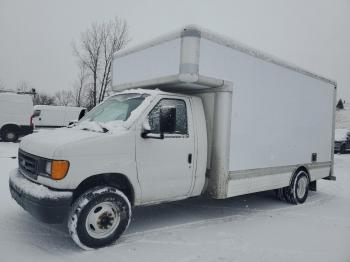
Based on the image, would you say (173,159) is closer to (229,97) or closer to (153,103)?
(153,103)

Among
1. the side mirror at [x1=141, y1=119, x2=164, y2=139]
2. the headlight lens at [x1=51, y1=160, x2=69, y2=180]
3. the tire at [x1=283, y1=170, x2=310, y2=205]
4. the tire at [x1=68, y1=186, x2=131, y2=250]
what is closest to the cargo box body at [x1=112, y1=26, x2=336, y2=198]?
the tire at [x1=283, y1=170, x2=310, y2=205]

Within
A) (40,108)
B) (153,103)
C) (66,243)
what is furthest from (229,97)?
(40,108)

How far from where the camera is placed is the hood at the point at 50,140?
14.2ft

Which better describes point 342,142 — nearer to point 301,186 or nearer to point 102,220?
point 301,186

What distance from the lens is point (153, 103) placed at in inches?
203

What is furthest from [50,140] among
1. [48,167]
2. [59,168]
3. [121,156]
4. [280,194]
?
[280,194]

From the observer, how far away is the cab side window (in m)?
5.14

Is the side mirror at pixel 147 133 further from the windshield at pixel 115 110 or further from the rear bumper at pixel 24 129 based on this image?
the rear bumper at pixel 24 129

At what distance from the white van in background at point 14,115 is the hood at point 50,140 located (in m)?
14.2

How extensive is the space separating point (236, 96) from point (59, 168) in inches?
129

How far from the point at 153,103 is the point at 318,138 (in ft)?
16.4

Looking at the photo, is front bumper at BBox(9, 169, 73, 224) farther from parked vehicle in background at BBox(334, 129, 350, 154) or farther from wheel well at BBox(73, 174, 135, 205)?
parked vehicle in background at BBox(334, 129, 350, 154)

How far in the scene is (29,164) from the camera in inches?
187

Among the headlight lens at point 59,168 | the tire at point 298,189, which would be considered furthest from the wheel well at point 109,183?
the tire at point 298,189
